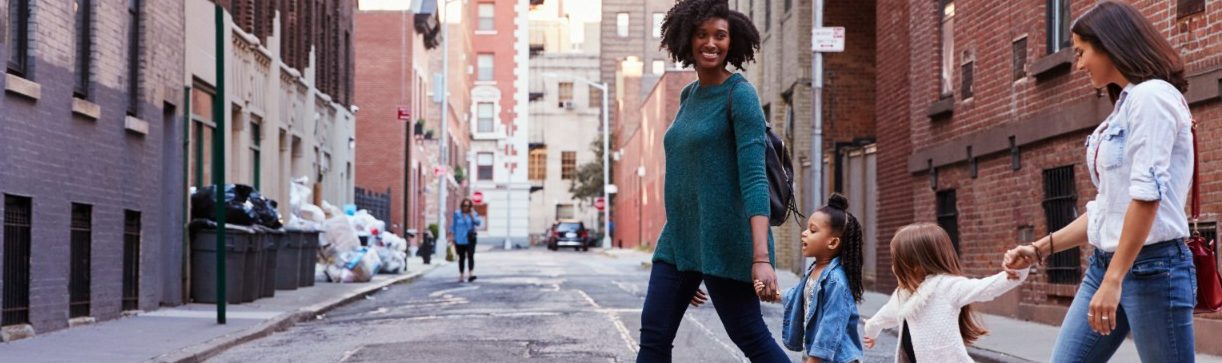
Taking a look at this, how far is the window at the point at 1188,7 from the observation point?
1278 centimetres

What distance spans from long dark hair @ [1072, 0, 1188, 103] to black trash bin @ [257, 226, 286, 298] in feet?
58.6

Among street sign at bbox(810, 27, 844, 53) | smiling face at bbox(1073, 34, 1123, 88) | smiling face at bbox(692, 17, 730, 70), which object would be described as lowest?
smiling face at bbox(1073, 34, 1123, 88)

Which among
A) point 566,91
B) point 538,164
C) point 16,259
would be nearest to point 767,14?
point 16,259

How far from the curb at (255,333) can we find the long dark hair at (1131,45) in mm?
8286

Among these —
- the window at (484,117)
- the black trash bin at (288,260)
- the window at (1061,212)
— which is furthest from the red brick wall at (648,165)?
the window at (1061,212)

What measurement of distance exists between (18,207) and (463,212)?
15.8 meters

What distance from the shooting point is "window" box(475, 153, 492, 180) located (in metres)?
97.4

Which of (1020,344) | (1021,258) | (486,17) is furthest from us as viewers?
(486,17)

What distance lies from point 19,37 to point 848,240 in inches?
385

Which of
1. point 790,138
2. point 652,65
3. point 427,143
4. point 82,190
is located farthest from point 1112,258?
point 652,65

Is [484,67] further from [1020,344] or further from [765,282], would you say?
[765,282]

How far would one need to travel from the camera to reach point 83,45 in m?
16.6

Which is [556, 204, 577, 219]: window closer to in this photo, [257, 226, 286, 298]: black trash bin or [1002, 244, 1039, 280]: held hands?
[257, 226, 286, 298]: black trash bin

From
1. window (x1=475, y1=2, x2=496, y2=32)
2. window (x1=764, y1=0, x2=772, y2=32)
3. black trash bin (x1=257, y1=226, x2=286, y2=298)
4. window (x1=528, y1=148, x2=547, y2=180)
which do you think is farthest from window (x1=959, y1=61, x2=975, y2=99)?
window (x1=528, y1=148, x2=547, y2=180)
